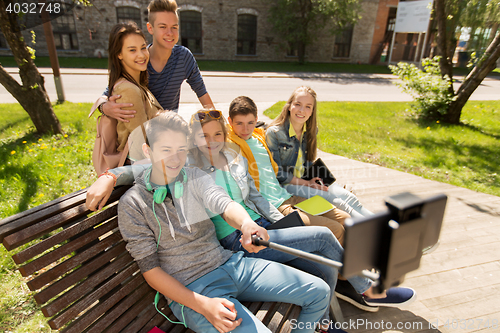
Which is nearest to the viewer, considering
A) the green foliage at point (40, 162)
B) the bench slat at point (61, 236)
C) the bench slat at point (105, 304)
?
the bench slat at point (61, 236)

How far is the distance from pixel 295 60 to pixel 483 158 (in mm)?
18913

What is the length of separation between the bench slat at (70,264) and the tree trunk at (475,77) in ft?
26.5

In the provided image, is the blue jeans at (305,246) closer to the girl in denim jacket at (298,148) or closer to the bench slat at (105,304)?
the bench slat at (105,304)

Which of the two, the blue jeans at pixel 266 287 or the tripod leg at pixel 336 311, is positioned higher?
the blue jeans at pixel 266 287

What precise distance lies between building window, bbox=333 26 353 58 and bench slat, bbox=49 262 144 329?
25.2 metres

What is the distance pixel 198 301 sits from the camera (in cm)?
151

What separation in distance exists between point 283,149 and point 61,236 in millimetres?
1996

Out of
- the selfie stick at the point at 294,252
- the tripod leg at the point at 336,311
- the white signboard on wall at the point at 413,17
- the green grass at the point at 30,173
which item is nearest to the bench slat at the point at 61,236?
the selfie stick at the point at 294,252

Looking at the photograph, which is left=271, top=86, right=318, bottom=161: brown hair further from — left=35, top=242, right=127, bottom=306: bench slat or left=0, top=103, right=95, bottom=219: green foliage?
left=0, top=103, right=95, bottom=219: green foliage

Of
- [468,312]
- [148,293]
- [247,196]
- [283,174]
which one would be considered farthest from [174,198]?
[468,312]

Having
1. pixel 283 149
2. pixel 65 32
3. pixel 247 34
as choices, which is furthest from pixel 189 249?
pixel 247 34

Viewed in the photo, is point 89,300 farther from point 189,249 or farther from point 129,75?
point 129,75

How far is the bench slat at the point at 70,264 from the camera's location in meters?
1.31

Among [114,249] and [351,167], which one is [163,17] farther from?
[351,167]
